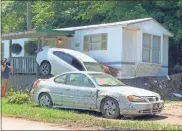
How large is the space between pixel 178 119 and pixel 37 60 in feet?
30.4

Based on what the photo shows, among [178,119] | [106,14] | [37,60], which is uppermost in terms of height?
[106,14]

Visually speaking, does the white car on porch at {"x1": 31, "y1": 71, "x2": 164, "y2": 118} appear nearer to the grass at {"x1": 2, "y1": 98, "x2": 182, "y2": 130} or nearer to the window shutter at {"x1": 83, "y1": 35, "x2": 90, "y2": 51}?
the grass at {"x1": 2, "y1": 98, "x2": 182, "y2": 130}

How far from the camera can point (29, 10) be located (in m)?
33.1

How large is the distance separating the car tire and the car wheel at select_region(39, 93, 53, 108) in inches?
190

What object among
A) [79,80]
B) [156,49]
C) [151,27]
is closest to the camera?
[79,80]

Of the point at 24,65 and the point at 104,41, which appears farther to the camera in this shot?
the point at 24,65

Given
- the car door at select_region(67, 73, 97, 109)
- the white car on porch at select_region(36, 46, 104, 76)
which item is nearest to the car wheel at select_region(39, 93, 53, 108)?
the car door at select_region(67, 73, 97, 109)

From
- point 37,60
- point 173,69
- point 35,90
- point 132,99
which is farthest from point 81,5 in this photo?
point 132,99

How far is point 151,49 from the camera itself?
23.2 meters

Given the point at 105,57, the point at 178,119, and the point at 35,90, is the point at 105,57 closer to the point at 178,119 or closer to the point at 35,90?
the point at 35,90

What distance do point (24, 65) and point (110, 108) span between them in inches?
393

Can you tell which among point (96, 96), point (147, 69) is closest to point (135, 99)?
point (96, 96)

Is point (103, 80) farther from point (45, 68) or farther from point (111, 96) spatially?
point (45, 68)

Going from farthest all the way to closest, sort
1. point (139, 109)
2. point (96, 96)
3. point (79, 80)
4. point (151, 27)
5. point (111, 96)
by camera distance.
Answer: point (151, 27), point (79, 80), point (96, 96), point (111, 96), point (139, 109)
